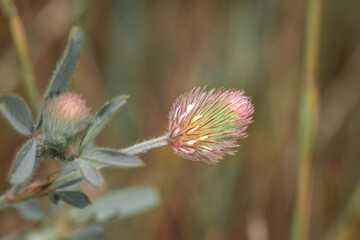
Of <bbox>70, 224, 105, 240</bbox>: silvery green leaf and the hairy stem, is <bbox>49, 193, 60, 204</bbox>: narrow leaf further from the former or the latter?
<bbox>70, 224, 105, 240</bbox>: silvery green leaf

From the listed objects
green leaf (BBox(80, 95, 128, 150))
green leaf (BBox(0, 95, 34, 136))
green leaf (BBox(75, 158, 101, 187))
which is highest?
green leaf (BBox(0, 95, 34, 136))

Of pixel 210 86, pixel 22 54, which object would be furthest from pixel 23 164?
pixel 210 86

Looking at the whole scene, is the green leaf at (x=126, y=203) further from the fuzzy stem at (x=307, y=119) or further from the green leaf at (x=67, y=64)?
the green leaf at (x=67, y=64)

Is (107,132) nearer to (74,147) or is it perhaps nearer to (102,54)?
(102,54)

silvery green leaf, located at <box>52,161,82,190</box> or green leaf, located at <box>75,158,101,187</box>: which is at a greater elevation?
silvery green leaf, located at <box>52,161,82,190</box>

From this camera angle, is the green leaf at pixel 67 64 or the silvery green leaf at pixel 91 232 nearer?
the green leaf at pixel 67 64

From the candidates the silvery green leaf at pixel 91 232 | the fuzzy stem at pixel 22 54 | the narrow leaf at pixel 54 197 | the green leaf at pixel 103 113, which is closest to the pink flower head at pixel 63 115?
the green leaf at pixel 103 113

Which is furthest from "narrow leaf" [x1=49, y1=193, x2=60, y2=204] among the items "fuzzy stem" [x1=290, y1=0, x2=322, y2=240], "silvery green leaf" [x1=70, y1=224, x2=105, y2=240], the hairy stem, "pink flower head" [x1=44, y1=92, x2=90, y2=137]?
"fuzzy stem" [x1=290, y1=0, x2=322, y2=240]

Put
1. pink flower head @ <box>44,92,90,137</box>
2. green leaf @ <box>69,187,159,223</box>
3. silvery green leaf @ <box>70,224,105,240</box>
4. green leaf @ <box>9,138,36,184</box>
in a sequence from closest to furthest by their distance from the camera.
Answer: green leaf @ <box>9,138,36,184</box> < pink flower head @ <box>44,92,90,137</box> < silvery green leaf @ <box>70,224,105,240</box> < green leaf @ <box>69,187,159,223</box>
